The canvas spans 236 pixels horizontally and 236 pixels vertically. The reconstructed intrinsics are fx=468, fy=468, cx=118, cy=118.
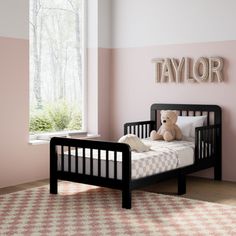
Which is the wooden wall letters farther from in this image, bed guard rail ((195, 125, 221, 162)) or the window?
the window

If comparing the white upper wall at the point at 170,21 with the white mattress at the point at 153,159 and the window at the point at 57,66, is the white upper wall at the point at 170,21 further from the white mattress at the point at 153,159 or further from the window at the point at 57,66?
the white mattress at the point at 153,159

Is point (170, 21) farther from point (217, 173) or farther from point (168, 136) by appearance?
point (217, 173)

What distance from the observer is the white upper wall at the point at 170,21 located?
5.45m

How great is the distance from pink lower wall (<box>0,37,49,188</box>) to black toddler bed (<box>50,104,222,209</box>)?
566 millimetres

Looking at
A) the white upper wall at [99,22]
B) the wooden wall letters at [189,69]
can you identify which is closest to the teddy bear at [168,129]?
the wooden wall letters at [189,69]

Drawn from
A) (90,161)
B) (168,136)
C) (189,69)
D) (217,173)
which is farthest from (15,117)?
(217,173)

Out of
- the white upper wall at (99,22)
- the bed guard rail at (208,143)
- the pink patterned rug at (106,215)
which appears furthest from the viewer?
the white upper wall at (99,22)

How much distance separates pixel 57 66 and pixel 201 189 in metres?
2.42

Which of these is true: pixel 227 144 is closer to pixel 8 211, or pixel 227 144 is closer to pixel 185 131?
pixel 185 131

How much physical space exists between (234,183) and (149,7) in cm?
247

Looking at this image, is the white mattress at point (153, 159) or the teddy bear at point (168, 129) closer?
the white mattress at point (153, 159)

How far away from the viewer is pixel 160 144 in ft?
17.0

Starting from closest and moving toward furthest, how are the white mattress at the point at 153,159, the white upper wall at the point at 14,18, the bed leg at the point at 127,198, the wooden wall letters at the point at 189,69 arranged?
the bed leg at the point at 127,198, the white mattress at the point at 153,159, the white upper wall at the point at 14,18, the wooden wall letters at the point at 189,69

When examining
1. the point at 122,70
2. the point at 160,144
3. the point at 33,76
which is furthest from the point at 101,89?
the point at 160,144
